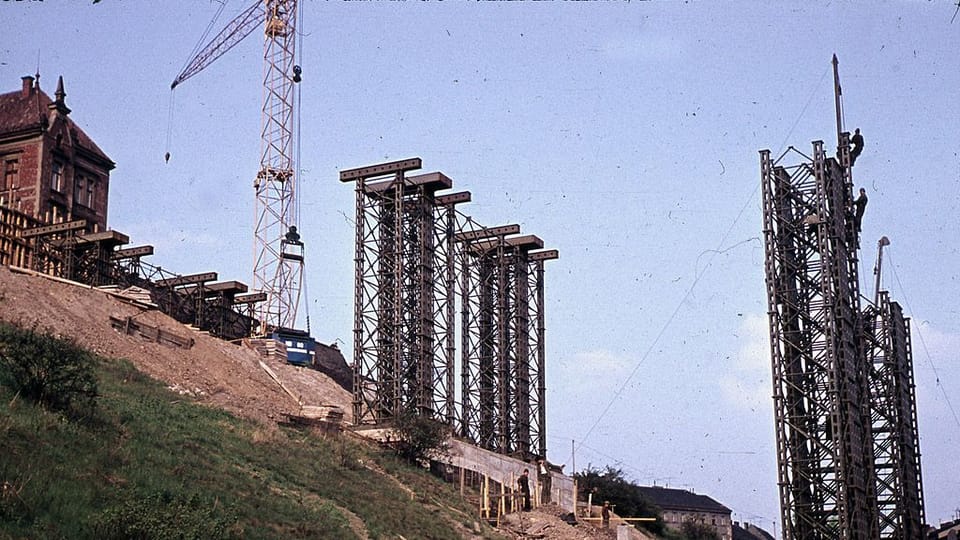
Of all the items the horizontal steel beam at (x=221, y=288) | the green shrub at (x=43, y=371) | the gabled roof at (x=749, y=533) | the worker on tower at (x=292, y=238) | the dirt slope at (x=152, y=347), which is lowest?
the gabled roof at (x=749, y=533)

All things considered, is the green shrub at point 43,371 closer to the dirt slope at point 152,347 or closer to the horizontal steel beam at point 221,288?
the dirt slope at point 152,347

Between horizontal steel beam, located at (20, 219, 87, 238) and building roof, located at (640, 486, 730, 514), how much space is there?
56.9m

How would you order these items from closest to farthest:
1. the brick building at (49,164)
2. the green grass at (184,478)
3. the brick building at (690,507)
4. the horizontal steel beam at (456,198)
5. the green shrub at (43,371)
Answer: the green grass at (184,478), the green shrub at (43,371), the horizontal steel beam at (456,198), the brick building at (49,164), the brick building at (690,507)

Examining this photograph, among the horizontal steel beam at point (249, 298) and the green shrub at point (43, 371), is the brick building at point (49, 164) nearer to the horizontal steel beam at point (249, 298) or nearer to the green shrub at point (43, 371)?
the horizontal steel beam at point (249, 298)

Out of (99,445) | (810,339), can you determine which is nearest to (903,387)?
(810,339)

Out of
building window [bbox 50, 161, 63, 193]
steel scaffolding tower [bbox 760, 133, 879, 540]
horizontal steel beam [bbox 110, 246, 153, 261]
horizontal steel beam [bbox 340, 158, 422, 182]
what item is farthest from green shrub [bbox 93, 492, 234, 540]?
building window [bbox 50, 161, 63, 193]

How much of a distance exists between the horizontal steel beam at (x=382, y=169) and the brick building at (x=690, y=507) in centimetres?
5547

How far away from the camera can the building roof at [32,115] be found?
7212cm

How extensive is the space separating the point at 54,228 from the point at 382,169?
18.8 meters

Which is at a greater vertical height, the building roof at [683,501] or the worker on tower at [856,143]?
the worker on tower at [856,143]

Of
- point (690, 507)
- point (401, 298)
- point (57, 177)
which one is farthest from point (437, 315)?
point (690, 507)

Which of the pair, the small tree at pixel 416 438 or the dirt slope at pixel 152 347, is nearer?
the dirt slope at pixel 152 347

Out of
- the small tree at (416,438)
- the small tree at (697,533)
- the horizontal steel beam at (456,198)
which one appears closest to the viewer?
the small tree at (416,438)

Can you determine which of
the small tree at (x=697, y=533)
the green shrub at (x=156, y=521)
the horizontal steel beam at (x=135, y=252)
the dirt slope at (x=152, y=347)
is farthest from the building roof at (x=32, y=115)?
the green shrub at (x=156, y=521)
